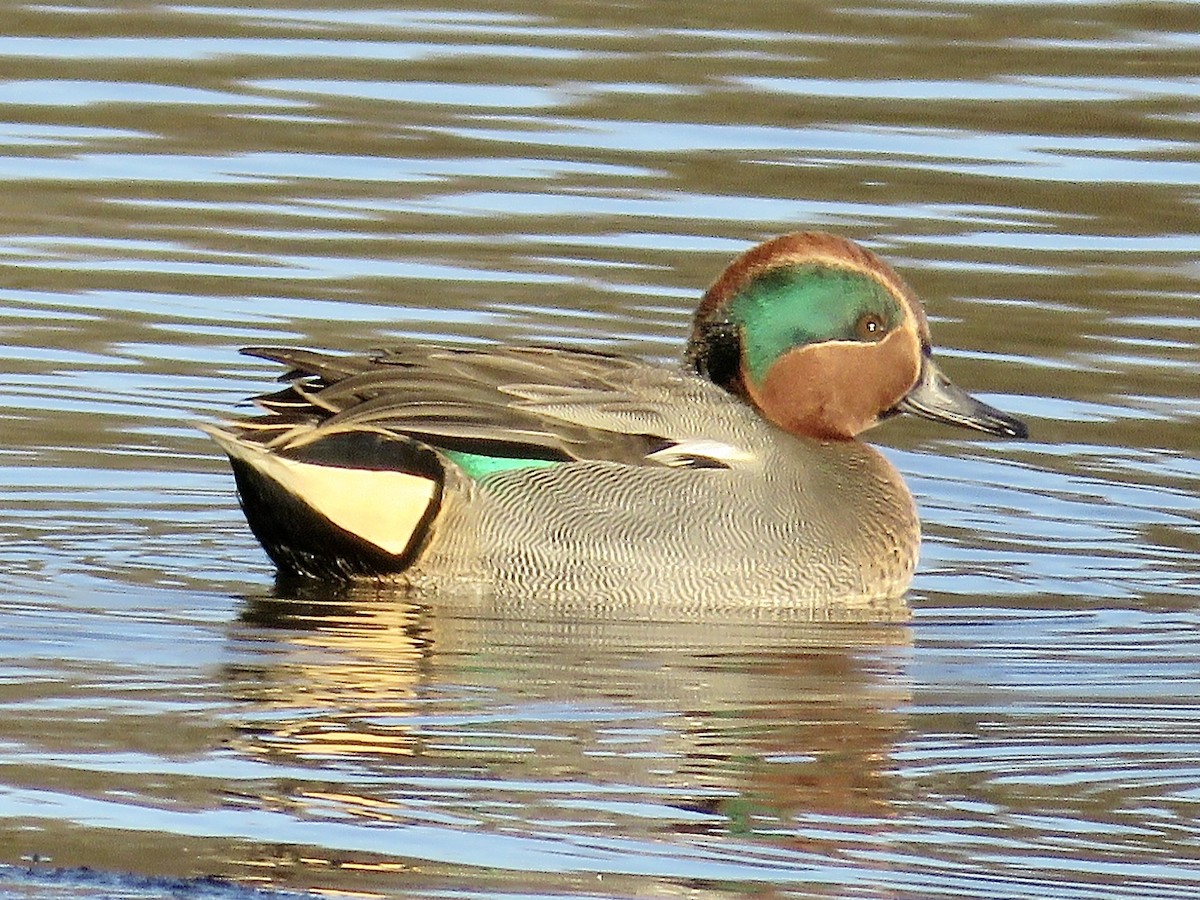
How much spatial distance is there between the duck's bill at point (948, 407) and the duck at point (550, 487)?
1.46 feet

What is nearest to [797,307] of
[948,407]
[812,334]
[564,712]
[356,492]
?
[812,334]

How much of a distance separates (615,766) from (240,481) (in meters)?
2.07

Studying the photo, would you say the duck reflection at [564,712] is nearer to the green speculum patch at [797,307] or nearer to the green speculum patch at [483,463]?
the green speculum patch at [483,463]

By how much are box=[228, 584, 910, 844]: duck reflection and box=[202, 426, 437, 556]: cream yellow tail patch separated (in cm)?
18

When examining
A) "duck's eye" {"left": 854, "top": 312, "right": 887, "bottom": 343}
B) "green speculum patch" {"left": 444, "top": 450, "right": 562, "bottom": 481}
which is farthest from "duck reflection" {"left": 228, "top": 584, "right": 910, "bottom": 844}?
"duck's eye" {"left": 854, "top": 312, "right": 887, "bottom": 343}

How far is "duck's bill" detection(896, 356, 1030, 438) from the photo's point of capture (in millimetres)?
8711

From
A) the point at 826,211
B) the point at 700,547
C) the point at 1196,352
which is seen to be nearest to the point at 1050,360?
the point at 1196,352

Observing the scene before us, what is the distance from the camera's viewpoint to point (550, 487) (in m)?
8.00

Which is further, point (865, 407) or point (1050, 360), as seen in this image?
point (1050, 360)

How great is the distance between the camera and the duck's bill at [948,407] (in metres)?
8.71

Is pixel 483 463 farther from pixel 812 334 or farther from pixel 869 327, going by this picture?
pixel 869 327

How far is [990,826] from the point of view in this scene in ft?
19.5

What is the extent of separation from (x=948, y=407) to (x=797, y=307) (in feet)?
1.88

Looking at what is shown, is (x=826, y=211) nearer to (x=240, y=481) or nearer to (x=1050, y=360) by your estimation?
(x=1050, y=360)
